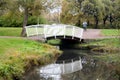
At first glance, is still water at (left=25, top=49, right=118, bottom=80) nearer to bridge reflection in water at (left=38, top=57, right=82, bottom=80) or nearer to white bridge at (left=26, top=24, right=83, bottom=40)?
bridge reflection in water at (left=38, top=57, right=82, bottom=80)

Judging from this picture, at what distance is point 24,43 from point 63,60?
4.41 meters

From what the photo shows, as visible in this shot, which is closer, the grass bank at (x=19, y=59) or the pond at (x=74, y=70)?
the grass bank at (x=19, y=59)

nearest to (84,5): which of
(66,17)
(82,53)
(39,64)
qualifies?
(66,17)

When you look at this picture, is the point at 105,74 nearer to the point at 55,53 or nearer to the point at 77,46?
the point at 55,53

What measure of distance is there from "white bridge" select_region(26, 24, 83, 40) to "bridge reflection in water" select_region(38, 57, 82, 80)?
7.74 metres

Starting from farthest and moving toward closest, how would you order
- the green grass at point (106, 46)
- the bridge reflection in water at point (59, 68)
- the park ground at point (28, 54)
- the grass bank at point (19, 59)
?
1. the green grass at point (106, 46)
2. the bridge reflection in water at point (59, 68)
3. the park ground at point (28, 54)
4. the grass bank at point (19, 59)

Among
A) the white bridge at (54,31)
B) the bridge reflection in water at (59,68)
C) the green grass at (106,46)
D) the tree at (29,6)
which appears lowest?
the green grass at (106,46)

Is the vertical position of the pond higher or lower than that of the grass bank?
lower

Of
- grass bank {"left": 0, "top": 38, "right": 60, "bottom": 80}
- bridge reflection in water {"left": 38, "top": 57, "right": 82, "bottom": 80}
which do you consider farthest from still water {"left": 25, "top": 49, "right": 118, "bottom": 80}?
grass bank {"left": 0, "top": 38, "right": 60, "bottom": 80}

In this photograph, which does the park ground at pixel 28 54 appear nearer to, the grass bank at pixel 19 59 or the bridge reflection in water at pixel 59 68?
the grass bank at pixel 19 59

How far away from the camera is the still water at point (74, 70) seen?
2130 centimetres

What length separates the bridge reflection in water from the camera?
2253 centimetres

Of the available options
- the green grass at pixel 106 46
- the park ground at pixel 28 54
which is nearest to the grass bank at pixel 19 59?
the park ground at pixel 28 54

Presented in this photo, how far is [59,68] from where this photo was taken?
85.3ft
